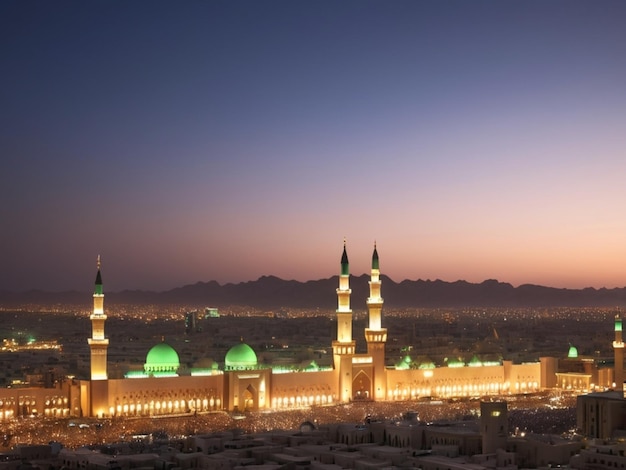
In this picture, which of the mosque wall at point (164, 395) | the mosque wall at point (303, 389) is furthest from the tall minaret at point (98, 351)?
the mosque wall at point (303, 389)

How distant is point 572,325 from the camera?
140 metres

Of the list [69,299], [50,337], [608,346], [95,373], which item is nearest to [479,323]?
[608,346]

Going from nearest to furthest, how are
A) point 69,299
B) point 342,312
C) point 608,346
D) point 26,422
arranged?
point 26,422 → point 342,312 → point 608,346 → point 69,299

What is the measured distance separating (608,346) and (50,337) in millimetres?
49318

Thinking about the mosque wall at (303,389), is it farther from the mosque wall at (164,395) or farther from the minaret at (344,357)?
the mosque wall at (164,395)

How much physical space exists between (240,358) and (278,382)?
1922 millimetres

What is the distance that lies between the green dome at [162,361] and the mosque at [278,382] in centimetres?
4

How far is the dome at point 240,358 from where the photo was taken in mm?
49344

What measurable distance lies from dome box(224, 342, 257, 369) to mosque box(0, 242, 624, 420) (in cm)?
4

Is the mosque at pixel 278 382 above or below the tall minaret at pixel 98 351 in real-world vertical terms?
below

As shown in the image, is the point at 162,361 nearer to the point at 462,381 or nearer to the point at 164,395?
the point at 164,395

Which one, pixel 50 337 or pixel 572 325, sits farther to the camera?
pixel 572 325

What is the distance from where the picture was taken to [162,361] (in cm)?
4878

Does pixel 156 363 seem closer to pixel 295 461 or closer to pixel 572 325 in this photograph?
pixel 295 461
